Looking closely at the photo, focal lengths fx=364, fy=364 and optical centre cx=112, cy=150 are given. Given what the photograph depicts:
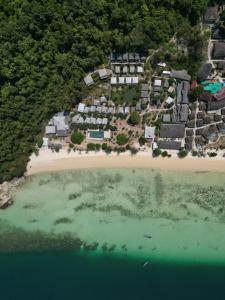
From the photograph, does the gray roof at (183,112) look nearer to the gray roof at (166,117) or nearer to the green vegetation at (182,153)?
the gray roof at (166,117)

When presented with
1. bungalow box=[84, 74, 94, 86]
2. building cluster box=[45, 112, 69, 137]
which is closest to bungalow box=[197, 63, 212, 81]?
bungalow box=[84, 74, 94, 86]

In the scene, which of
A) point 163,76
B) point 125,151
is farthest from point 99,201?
point 163,76

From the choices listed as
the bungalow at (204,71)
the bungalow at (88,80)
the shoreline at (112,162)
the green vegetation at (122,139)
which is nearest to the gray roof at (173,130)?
the shoreline at (112,162)

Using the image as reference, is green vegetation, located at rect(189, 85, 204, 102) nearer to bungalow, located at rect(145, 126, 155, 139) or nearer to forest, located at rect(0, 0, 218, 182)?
bungalow, located at rect(145, 126, 155, 139)

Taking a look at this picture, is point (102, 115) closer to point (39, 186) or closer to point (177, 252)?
point (39, 186)

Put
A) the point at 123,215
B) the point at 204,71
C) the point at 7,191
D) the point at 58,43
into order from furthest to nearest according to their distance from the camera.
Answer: the point at 7,191, the point at 123,215, the point at 204,71, the point at 58,43

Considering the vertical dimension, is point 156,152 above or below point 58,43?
below

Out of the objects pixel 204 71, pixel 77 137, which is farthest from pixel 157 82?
pixel 77 137

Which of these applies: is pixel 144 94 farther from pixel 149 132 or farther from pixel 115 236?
pixel 115 236
